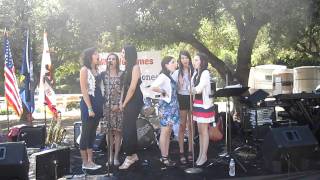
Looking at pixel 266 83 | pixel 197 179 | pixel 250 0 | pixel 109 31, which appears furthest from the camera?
pixel 266 83

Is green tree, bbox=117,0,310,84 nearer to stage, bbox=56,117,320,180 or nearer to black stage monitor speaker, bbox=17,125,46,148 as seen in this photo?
stage, bbox=56,117,320,180

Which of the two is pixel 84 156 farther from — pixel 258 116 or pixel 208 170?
pixel 258 116

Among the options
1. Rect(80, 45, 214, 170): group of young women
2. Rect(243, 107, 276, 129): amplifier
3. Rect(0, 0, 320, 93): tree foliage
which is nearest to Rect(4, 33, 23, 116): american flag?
Rect(0, 0, 320, 93): tree foliage

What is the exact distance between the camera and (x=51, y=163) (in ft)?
21.0

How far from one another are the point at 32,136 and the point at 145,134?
2.21 meters

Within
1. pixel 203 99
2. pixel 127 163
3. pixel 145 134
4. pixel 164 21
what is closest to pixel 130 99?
pixel 127 163

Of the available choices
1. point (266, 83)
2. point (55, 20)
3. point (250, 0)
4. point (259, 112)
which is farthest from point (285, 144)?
point (266, 83)

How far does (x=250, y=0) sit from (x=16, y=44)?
10.5m

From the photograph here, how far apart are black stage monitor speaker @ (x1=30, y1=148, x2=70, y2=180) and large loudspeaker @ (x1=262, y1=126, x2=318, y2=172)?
2895 millimetres

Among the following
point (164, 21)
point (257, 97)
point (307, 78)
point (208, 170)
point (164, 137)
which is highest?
point (164, 21)

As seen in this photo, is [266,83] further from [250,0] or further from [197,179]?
[197,179]

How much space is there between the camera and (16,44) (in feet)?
58.2

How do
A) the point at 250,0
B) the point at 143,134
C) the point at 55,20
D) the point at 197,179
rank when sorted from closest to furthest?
1. the point at 197,179
2. the point at 143,134
3. the point at 250,0
4. the point at 55,20

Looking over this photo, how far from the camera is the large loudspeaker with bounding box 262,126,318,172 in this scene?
6.54 m
